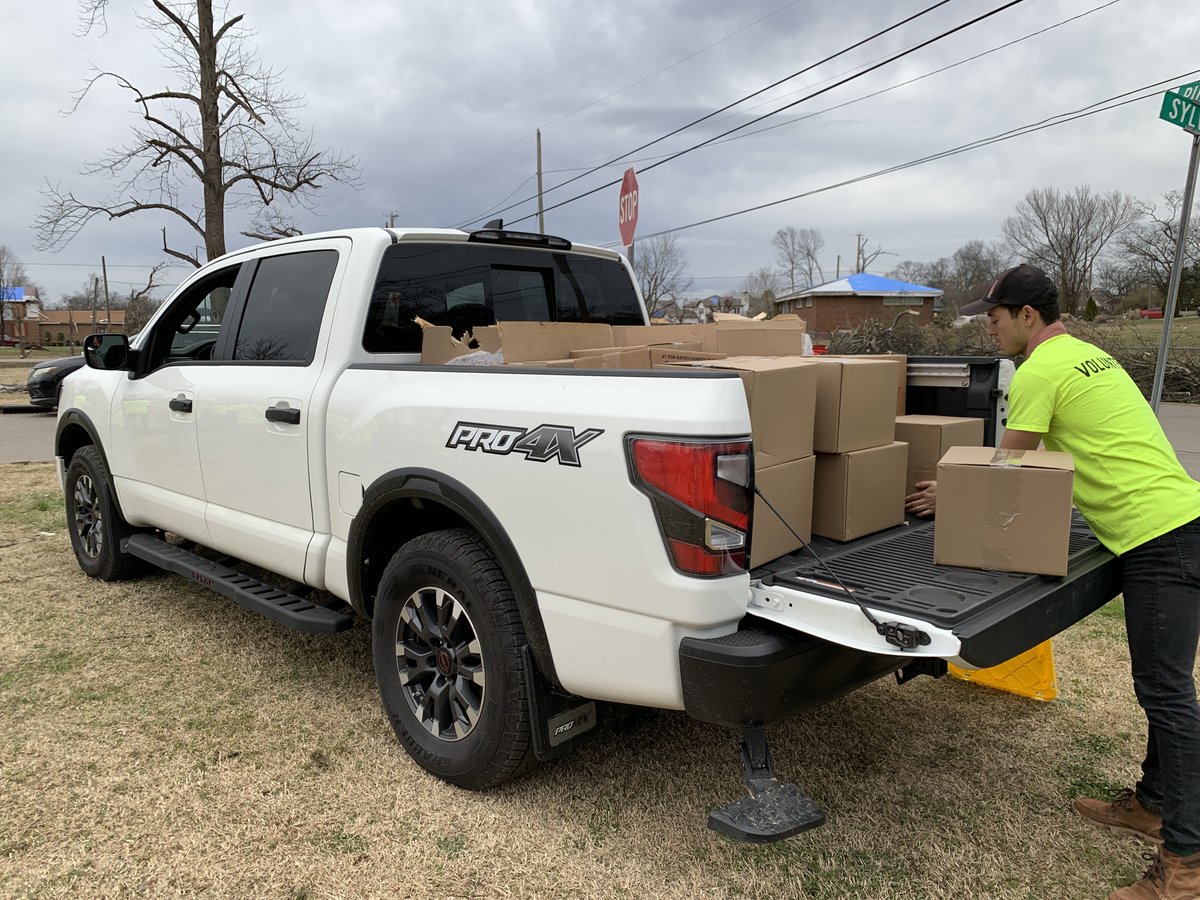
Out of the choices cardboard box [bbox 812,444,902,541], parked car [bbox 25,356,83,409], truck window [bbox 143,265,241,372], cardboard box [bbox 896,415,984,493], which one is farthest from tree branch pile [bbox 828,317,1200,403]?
parked car [bbox 25,356,83,409]

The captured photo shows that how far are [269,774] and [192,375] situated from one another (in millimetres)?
2168

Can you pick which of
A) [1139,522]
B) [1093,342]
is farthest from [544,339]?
[1093,342]

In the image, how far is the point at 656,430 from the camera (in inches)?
92.1

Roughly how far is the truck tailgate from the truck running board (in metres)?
0.37

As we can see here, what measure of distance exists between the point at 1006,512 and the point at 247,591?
10.7 ft

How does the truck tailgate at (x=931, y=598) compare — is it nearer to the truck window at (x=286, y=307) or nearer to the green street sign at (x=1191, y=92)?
the truck window at (x=286, y=307)

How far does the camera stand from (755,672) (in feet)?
7.40

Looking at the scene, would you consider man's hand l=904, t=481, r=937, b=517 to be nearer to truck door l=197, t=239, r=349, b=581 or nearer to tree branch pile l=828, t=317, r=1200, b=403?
truck door l=197, t=239, r=349, b=581

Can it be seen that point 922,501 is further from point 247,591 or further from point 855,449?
point 247,591

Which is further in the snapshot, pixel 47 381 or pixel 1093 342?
pixel 1093 342

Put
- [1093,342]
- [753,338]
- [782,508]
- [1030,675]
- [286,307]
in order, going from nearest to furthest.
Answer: [782,508]
[753,338]
[1030,675]
[286,307]
[1093,342]

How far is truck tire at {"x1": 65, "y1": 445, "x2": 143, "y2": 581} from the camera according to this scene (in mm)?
5344

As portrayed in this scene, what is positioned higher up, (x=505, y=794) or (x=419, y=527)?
(x=419, y=527)

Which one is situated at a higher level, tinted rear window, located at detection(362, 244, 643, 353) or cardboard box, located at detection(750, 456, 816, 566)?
tinted rear window, located at detection(362, 244, 643, 353)
